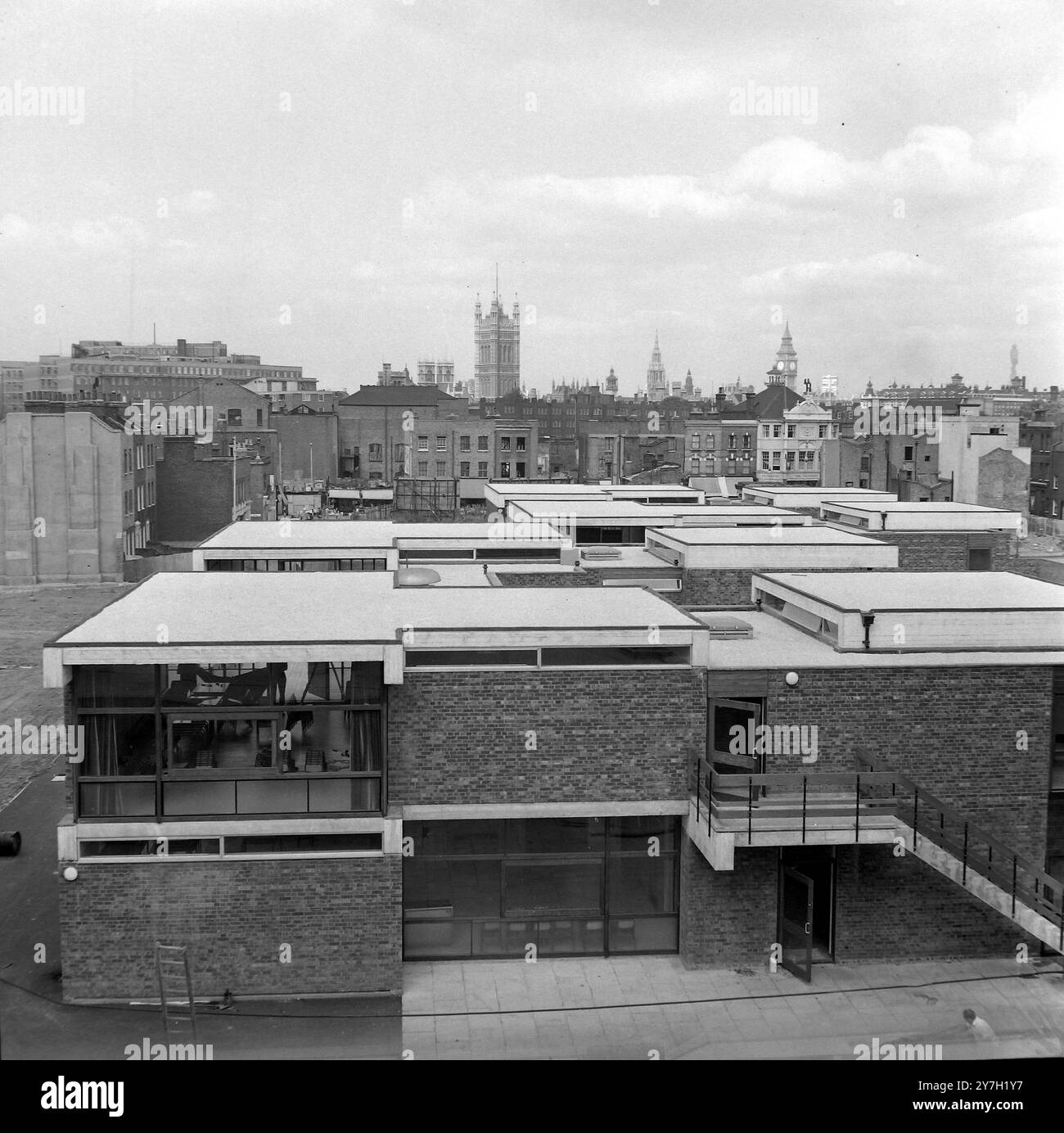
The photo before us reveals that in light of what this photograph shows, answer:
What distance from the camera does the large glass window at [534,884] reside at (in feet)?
50.7

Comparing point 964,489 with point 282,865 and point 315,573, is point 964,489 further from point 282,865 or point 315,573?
point 282,865

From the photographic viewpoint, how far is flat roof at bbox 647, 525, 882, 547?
1035 inches

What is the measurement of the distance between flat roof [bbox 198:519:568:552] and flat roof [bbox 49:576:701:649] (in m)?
5.53

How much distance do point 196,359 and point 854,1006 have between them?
152 metres

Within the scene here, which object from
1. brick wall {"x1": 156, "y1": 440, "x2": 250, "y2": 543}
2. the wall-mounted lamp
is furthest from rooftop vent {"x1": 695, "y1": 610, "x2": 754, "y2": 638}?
brick wall {"x1": 156, "y1": 440, "x2": 250, "y2": 543}

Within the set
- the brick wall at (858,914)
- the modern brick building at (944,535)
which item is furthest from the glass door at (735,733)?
the modern brick building at (944,535)

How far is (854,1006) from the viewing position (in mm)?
14664

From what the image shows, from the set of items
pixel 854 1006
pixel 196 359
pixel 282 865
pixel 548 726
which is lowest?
pixel 854 1006

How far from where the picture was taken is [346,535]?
2823 cm

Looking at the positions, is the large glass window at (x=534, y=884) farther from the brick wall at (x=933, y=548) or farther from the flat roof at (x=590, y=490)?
the flat roof at (x=590, y=490)

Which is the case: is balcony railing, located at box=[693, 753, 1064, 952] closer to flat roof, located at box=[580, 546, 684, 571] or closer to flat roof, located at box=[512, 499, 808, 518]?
flat roof, located at box=[580, 546, 684, 571]

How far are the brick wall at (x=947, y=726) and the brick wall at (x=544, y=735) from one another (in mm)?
916

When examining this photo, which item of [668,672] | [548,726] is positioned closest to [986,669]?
[668,672]
